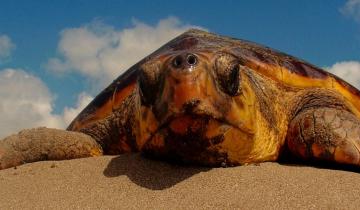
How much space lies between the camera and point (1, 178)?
3633mm

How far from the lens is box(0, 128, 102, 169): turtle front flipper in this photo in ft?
13.8

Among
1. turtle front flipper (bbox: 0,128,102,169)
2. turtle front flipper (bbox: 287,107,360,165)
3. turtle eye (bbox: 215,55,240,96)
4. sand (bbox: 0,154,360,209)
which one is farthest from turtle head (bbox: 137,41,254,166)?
turtle front flipper (bbox: 0,128,102,169)

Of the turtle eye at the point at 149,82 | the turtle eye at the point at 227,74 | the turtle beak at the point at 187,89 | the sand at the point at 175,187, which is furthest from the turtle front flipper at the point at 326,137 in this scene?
the turtle eye at the point at 149,82

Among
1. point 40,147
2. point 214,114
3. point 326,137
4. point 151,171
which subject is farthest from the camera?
point 40,147

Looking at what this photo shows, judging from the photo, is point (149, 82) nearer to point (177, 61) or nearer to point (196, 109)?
point (177, 61)

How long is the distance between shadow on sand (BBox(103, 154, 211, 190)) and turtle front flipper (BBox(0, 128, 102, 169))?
0.75m

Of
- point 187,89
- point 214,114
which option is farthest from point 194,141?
point 187,89

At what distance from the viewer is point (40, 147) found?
4199 millimetres

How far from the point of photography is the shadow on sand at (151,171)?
310 cm

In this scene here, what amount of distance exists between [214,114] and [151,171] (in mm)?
744

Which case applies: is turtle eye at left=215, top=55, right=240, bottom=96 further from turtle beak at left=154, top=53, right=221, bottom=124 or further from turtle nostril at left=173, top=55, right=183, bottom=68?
turtle nostril at left=173, top=55, right=183, bottom=68

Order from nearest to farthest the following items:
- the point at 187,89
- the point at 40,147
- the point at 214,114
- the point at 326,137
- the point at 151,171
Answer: the point at 187,89, the point at 214,114, the point at 151,171, the point at 326,137, the point at 40,147

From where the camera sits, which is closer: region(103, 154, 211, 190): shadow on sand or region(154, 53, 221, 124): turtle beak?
region(154, 53, 221, 124): turtle beak

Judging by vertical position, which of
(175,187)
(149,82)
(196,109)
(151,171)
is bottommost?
(175,187)
